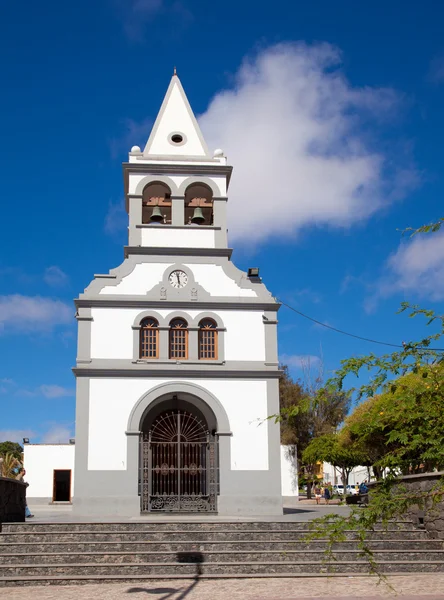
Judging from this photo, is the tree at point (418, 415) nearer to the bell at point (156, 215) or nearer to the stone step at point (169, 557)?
the stone step at point (169, 557)

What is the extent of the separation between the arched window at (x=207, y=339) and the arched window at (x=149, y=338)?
Answer: 1.45 metres

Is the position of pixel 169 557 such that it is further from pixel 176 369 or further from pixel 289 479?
pixel 289 479

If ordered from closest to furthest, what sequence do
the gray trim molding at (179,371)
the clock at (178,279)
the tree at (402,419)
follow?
the tree at (402,419) < the gray trim molding at (179,371) < the clock at (178,279)

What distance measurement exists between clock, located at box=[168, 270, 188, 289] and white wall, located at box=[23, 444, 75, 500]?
58.6ft

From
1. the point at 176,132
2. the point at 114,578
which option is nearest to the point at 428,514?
the point at 114,578

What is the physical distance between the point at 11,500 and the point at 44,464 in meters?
19.7

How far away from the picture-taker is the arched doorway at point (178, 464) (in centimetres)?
2084

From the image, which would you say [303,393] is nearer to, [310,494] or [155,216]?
[310,494]

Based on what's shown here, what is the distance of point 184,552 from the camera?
47.3 feet

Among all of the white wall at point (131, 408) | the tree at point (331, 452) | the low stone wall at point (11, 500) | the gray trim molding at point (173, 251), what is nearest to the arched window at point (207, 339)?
the white wall at point (131, 408)

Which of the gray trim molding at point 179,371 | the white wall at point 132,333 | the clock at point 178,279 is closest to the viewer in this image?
the gray trim molding at point 179,371

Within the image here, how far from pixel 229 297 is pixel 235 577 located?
10.7 m

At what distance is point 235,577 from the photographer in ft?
43.5

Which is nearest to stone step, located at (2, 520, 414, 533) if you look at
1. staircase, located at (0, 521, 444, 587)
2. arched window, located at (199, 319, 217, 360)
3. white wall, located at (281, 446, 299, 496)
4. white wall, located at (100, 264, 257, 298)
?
staircase, located at (0, 521, 444, 587)
